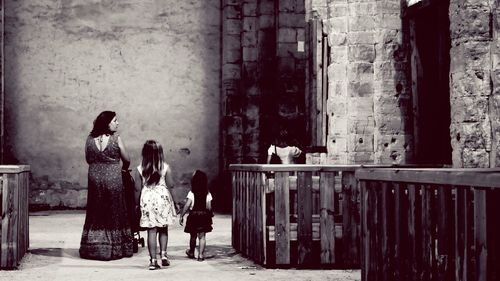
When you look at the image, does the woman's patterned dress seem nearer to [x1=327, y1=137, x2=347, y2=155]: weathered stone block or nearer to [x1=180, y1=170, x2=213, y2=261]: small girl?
[x1=180, y1=170, x2=213, y2=261]: small girl

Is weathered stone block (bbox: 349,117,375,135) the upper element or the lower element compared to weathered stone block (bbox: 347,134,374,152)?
upper

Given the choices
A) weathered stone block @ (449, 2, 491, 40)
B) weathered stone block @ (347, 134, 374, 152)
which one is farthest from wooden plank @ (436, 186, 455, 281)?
weathered stone block @ (347, 134, 374, 152)

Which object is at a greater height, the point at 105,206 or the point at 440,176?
the point at 440,176

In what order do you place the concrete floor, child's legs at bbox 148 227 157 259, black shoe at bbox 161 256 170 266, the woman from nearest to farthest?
the concrete floor
child's legs at bbox 148 227 157 259
black shoe at bbox 161 256 170 266
the woman

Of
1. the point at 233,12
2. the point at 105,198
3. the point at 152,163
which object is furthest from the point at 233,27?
the point at 152,163

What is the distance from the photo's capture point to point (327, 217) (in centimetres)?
841

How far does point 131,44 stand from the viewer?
17.1 m

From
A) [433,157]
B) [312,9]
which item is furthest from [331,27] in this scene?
[433,157]

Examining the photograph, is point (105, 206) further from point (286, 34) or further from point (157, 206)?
point (286, 34)

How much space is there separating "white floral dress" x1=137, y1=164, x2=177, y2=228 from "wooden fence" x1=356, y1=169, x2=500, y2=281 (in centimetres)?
359

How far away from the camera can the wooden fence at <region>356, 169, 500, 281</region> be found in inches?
144

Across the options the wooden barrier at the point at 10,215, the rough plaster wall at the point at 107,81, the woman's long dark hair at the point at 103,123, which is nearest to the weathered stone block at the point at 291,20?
the rough plaster wall at the point at 107,81

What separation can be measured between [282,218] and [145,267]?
4.89 ft

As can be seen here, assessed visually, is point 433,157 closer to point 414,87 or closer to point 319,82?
point 414,87
